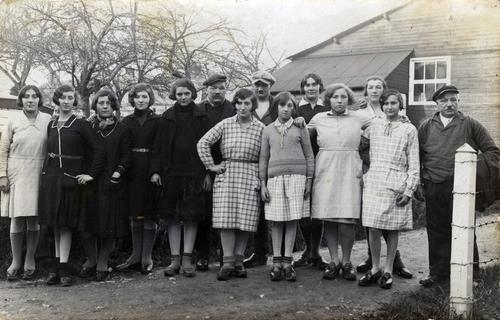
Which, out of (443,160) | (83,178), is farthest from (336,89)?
(83,178)

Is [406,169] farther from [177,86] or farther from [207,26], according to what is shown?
[207,26]

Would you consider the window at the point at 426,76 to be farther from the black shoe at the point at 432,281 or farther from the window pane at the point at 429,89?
the black shoe at the point at 432,281

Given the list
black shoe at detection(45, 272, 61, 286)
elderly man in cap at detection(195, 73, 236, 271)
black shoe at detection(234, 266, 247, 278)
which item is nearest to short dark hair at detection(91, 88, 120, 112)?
elderly man in cap at detection(195, 73, 236, 271)

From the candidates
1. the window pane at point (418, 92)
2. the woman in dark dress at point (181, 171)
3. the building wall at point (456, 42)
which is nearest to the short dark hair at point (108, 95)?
the woman in dark dress at point (181, 171)

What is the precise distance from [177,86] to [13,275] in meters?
2.38

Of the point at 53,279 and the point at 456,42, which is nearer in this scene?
the point at 53,279

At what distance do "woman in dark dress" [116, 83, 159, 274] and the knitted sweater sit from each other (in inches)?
45.0

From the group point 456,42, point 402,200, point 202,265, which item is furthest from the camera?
point 456,42

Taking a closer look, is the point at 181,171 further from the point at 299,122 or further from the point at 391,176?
the point at 391,176

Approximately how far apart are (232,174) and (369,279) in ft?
5.21

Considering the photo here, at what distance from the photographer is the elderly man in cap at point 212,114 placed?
5199 mm

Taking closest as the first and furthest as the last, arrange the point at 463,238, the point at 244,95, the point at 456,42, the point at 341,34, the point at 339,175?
the point at 463,238 < the point at 339,175 < the point at 244,95 < the point at 456,42 < the point at 341,34

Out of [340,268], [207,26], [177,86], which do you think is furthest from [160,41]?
[340,268]

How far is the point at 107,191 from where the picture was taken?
480 cm
